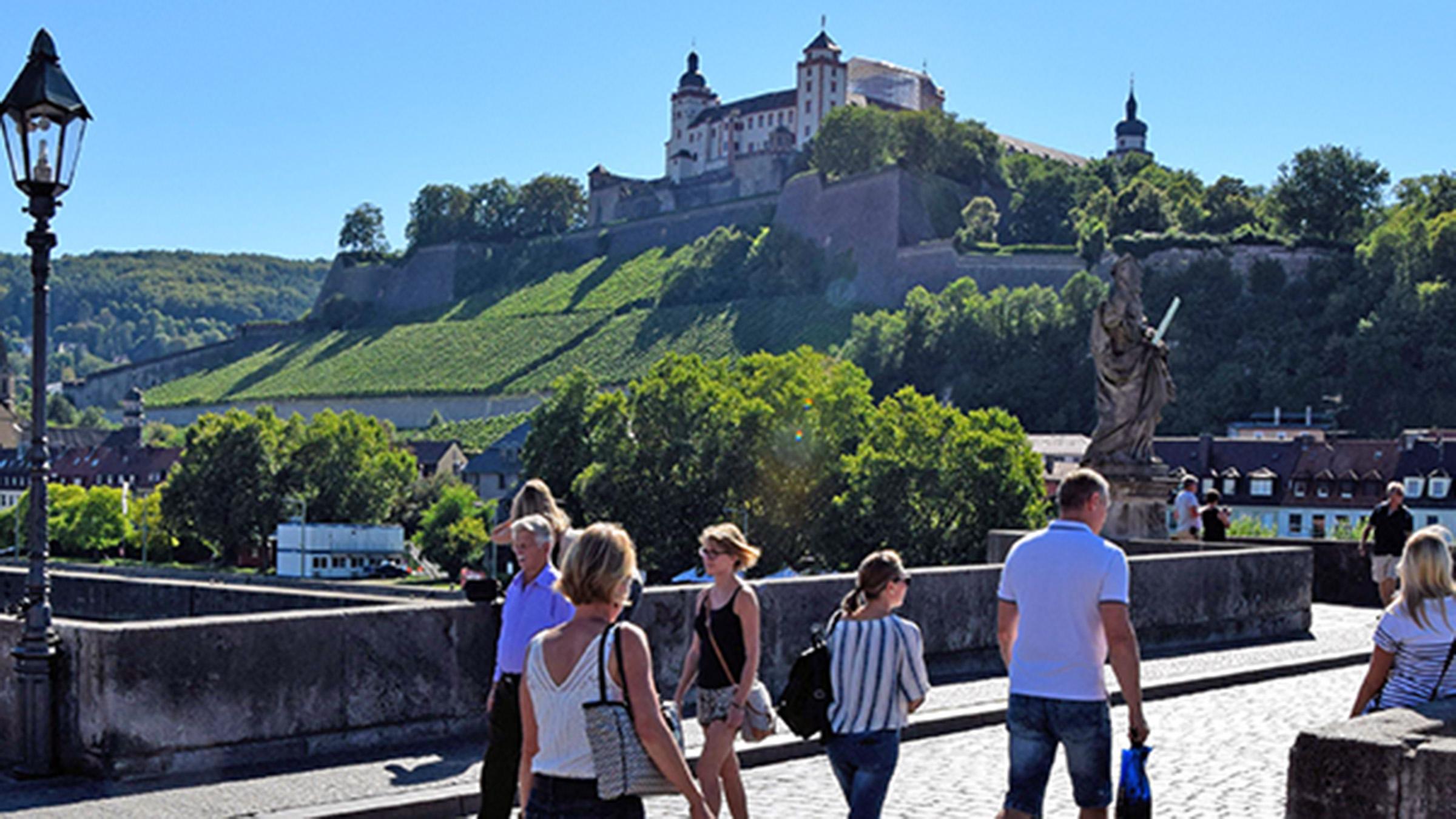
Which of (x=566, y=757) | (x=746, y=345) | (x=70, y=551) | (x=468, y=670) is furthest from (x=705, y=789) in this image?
(x=746, y=345)

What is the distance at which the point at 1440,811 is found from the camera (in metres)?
5.46

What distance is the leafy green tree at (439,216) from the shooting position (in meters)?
157

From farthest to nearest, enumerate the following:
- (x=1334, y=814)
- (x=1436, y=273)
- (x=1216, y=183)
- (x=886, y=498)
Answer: (x=1216, y=183), (x=1436, y=273), (x=886, y=498), (x=1334, y=814)

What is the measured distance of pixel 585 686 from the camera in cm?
521

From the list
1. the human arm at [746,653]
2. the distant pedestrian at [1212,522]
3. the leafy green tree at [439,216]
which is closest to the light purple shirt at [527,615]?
the human arm at [746,653]

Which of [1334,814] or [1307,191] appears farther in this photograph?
[1307,191]

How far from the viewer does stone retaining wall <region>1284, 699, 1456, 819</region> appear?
5.50 meters

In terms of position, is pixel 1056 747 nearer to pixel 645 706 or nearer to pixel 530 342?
pixel 645 706

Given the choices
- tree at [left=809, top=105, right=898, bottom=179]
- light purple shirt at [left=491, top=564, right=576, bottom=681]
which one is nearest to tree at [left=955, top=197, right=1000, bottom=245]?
tree at [left=809, top=105, right=898, bottom=179]

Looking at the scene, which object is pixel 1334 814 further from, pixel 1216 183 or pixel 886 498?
pixel 1216 183

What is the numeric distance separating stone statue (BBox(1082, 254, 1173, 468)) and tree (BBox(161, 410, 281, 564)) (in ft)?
234

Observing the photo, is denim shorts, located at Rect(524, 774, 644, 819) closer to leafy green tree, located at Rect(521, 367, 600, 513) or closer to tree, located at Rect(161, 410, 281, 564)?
leafy green tree, located at Rect(521, 367, 600, 513)

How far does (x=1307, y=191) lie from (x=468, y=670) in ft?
316

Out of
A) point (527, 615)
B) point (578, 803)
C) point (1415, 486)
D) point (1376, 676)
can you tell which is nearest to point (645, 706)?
point (578, 803)
